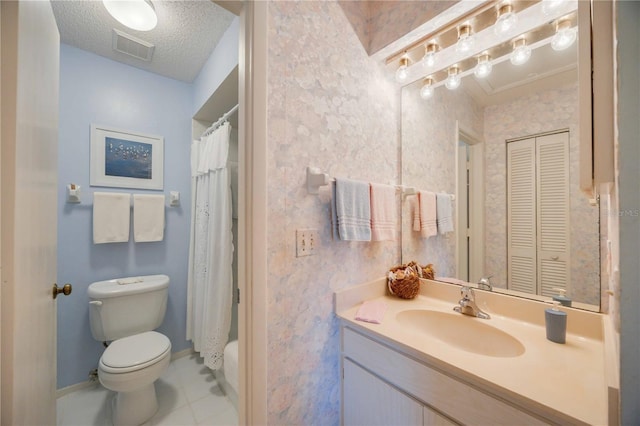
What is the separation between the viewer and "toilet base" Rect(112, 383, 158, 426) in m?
1.42

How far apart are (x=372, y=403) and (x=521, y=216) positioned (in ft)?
3.34

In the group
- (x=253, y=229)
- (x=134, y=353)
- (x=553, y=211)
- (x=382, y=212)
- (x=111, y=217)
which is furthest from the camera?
(x=111, y=217)

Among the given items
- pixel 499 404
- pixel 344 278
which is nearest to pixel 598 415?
pixel 499 404

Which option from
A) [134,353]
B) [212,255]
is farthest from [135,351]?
[212,255]

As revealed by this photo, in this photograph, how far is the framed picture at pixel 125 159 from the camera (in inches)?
72.9

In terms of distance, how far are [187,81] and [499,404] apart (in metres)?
2.91

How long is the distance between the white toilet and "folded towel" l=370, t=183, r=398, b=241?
5.04 feet

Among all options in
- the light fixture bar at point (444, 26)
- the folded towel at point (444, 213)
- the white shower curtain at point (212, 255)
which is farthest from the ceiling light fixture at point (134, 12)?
the folded towel at point (444, 213)

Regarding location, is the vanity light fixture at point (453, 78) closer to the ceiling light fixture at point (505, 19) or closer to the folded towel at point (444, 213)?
the ceiling light fixture at point (505, 19)

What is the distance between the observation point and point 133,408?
1.44 meters

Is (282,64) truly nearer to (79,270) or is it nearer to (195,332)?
(195,332)

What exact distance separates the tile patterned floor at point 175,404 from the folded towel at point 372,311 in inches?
46.7

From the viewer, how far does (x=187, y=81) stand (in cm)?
223

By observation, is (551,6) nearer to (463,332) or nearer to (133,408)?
(463,332)
